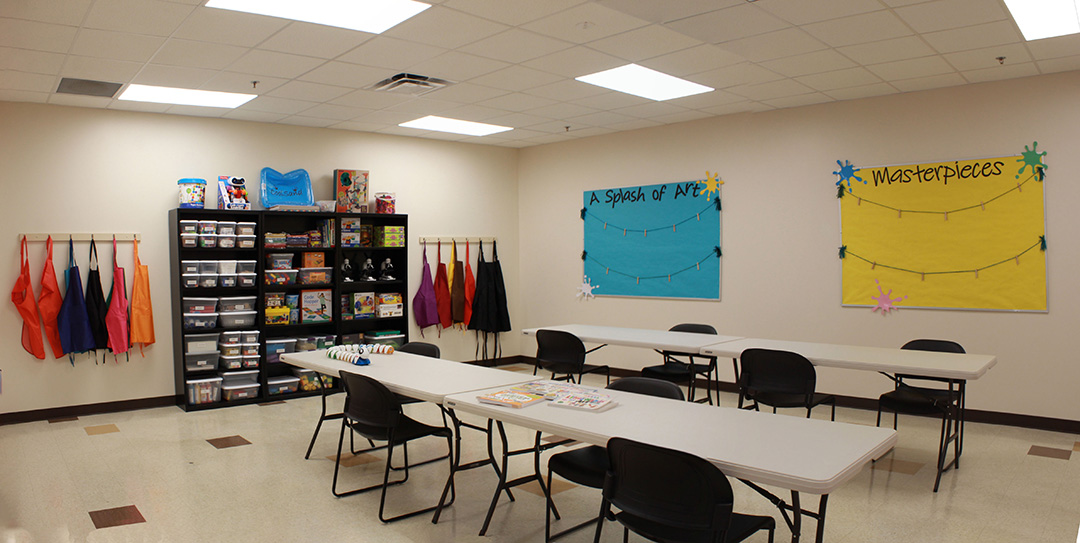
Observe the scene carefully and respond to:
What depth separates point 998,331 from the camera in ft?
17.8

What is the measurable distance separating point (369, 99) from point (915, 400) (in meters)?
4.78

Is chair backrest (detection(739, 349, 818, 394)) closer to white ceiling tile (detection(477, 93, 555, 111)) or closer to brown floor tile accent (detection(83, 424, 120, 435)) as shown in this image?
white ceiling tile (detection(477, 93, 555, 111))

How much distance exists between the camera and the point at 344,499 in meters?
3.95

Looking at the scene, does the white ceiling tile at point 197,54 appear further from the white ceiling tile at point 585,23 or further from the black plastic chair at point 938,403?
the black plastic chair at point 938,403

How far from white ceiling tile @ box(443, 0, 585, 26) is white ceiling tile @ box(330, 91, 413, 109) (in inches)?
83.6

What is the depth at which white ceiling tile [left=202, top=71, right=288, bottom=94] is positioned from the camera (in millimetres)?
5066

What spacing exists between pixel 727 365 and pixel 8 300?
21.3 feet

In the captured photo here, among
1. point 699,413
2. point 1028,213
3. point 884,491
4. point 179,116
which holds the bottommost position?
point 884,491

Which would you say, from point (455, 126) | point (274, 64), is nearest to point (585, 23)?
point (274, 64)

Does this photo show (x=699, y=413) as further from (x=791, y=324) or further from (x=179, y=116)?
(x=179, y=116)

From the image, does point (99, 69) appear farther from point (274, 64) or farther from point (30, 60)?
point (274, 64)

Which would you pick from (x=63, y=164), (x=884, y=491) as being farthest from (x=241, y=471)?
(x=884, y=491)

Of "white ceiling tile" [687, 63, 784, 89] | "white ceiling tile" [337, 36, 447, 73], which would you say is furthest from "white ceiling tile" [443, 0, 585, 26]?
"white ceiling tile" [687, 63, 784, 89]

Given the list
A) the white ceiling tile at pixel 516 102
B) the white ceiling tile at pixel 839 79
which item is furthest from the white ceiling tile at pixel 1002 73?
the white ceiling tile at pixel 516 102
